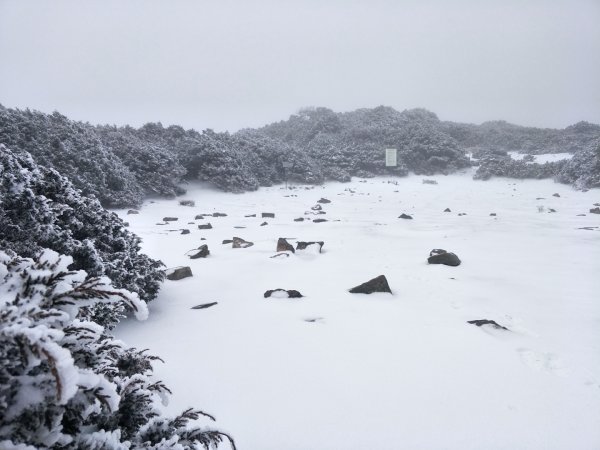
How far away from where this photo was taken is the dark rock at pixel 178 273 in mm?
5695

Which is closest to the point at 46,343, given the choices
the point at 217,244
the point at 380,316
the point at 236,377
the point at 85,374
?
the point at 85,374

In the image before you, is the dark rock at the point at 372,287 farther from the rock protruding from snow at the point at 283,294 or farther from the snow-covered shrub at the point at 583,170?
the snow-covered shrub at the point at 583,170

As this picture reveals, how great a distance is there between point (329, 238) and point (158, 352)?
5.74 metres

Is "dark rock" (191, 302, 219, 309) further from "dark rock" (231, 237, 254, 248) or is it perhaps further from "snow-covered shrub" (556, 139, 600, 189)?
"snow-covered shrub" (556, 139, 600, 189)

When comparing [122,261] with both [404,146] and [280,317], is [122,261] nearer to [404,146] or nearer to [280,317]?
[280,317]

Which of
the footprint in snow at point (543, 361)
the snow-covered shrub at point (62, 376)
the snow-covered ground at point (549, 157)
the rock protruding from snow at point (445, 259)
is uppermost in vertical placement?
the snow-covered ground at point (549, 157)

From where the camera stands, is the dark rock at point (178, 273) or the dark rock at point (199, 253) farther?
the dark rock at point (199, 253)

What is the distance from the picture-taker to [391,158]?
2470 cm

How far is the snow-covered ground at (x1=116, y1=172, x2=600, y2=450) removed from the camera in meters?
2.43

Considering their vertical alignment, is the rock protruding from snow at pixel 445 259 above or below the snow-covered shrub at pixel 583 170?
below

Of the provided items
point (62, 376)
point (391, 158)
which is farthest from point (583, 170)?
point (62, 376)

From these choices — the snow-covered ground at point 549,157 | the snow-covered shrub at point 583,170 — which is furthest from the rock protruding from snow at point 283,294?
the snow-covered ground at point 549,157

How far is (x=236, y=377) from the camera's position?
2.99m

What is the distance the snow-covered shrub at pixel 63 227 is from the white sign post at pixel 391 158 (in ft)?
70.9
